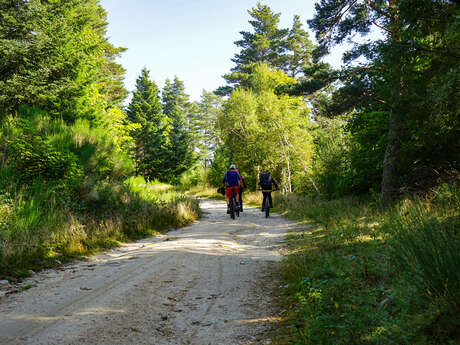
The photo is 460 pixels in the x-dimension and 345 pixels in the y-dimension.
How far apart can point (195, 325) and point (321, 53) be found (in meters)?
11.0

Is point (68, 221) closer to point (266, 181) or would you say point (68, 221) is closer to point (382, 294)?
point (382, 294)

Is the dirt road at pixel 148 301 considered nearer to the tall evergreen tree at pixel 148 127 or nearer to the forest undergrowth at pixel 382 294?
the forest undergrowth at pixel 382 294

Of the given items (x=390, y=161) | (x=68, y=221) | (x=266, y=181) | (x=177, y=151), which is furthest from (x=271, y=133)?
(x=177, y=151)

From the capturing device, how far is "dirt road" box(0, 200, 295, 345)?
114 inches

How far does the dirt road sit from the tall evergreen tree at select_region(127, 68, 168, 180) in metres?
34.9

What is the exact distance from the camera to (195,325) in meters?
3.18

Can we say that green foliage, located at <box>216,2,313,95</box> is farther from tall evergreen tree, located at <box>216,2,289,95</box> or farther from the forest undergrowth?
the forest undergrowth

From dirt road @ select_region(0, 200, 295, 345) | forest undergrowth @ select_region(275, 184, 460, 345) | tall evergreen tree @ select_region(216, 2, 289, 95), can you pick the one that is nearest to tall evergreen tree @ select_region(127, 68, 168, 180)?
tall evergreen tree @ select_region(216, 2, 289, 95)

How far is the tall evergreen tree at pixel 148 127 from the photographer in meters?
39.7

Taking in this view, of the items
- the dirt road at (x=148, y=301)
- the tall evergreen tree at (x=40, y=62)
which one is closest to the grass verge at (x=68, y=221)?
the dirt road at (x=148, y=301)

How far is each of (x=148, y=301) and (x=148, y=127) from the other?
37.7m

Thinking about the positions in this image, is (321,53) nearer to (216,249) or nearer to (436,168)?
(436,168)

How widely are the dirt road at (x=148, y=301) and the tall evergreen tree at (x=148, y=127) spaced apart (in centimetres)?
3487

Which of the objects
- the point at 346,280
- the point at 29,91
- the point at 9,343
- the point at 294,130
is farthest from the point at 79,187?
the point at 294,130
